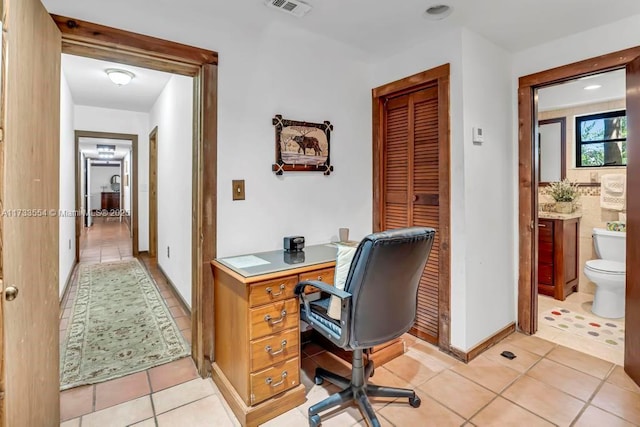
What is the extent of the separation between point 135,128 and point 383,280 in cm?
531

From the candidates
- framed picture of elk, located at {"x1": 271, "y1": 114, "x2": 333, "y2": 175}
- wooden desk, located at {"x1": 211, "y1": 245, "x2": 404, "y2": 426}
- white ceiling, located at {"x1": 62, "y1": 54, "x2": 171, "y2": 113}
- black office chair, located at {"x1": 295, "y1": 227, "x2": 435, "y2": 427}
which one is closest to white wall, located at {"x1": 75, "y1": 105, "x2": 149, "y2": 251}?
white ceiling, located at {"x1": 62, "y1": 54, "x2": 171, "y2": 113}

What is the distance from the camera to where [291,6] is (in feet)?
6.73

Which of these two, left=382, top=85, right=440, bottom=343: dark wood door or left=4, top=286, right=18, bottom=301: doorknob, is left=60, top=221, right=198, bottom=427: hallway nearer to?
left=4, top=286, right=18, bottom=301: doorknob

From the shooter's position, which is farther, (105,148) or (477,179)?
(105,148)

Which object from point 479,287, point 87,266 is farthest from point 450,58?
point 87,266

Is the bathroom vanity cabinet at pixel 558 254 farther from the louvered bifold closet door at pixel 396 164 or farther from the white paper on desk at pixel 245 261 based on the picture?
the white paper on desk at pixel 245 261

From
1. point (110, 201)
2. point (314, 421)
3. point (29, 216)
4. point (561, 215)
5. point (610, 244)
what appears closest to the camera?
point (29, 216)

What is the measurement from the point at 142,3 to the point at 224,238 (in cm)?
137

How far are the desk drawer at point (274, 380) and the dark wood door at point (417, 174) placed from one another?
1242 millimetres

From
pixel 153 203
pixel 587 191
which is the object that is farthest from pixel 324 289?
pixel 153 203

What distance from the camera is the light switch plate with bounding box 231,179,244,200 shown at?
7.13 feet

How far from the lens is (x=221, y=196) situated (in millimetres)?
2119

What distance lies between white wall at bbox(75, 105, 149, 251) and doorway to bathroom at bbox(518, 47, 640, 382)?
5.27 meters

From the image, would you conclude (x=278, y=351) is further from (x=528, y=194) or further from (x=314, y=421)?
(x=528, y=194)
